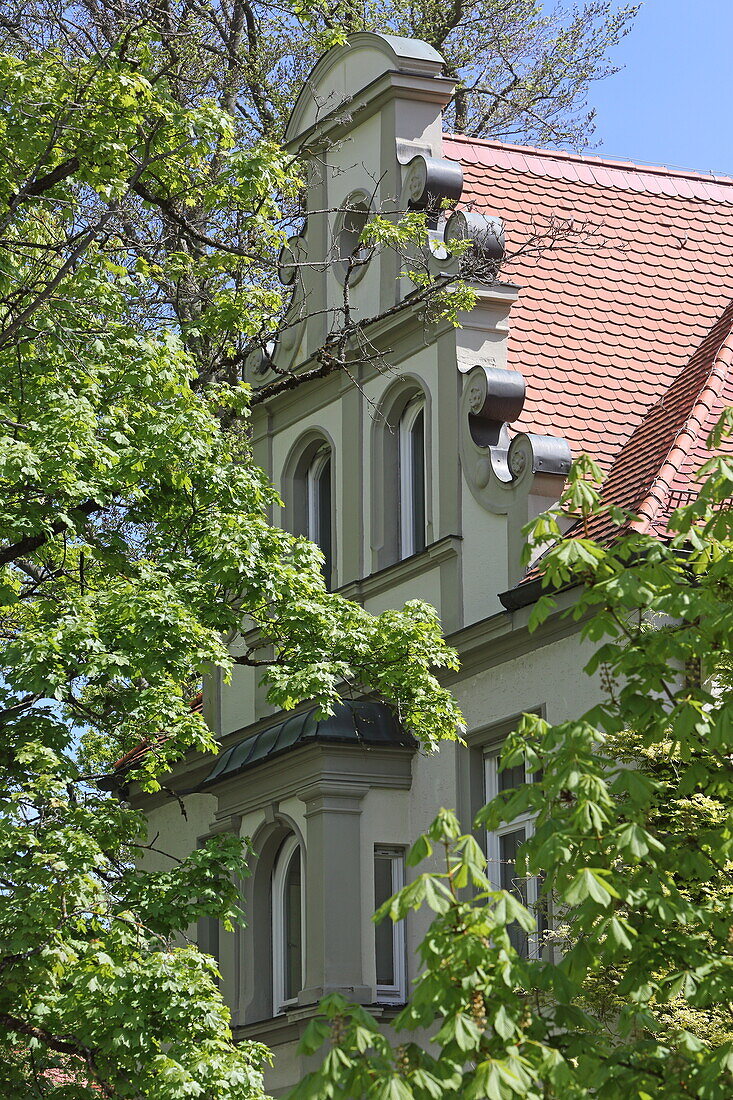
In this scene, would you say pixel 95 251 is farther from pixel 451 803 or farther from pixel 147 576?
pixel 451 803

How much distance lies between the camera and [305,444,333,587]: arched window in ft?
65.7

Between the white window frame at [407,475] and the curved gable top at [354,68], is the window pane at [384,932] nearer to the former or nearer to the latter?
the white window frame at [407,475]

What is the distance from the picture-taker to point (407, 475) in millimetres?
18391

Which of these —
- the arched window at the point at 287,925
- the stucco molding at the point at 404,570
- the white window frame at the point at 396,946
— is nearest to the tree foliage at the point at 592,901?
the stucco molding at the point at 404,570

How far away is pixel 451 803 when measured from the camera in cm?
1636

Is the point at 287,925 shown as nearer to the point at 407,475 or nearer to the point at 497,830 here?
the point at 497,830

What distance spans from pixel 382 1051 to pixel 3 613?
9970mm

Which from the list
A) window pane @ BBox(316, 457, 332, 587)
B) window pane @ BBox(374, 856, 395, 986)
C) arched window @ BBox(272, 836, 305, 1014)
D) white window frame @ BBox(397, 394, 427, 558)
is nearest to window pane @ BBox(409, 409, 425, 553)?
white window frame @ BBox(397, 394, 427, 558)

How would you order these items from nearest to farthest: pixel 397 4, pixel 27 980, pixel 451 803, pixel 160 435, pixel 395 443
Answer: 1. pixel 27 980
2. pixel 160 435
3. pixel 451 803
4. pixel 395 443
5. pixel 397 4

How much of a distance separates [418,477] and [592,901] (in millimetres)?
11747

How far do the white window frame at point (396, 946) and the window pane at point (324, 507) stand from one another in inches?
155

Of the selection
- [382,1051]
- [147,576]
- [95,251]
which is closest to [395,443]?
[95,251]

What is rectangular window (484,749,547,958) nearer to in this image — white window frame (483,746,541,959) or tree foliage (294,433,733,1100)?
white window frame (483,746,541,959)

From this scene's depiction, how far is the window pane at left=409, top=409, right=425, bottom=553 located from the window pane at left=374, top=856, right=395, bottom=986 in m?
3.19
